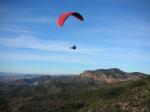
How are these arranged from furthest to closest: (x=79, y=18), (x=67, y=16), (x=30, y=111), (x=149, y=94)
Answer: (x=30, y=111)
(x=149, y=94)
(x=79, y=18)
(x=67, y=16)

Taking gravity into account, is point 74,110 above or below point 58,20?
below

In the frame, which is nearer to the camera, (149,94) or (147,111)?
(147,111)

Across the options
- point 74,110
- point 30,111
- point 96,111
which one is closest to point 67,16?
point 96,111

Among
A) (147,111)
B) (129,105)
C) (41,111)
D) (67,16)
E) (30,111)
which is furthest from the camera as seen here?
(30,111)

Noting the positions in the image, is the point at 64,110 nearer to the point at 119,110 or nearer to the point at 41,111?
the point at 41,111

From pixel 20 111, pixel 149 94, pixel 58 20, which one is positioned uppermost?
pixel 58 20

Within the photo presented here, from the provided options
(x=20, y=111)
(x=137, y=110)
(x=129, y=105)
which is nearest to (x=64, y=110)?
(x=20, y=111)

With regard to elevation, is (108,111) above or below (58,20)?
below

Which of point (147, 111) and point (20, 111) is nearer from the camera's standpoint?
point (147, 111)

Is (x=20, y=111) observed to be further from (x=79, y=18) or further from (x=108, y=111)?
(x=79, y=18)
